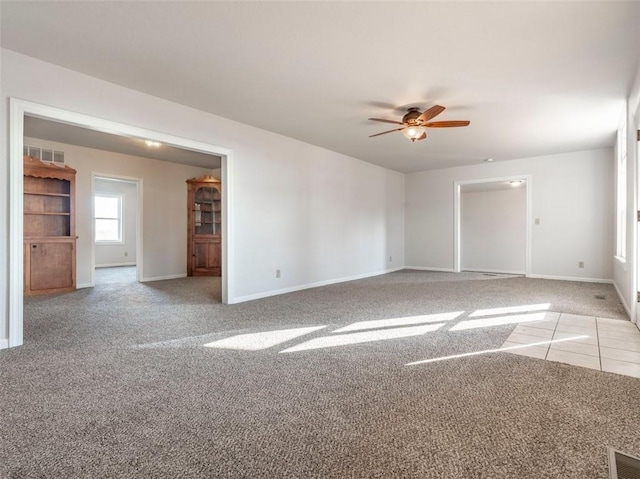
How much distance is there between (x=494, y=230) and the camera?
8422mm

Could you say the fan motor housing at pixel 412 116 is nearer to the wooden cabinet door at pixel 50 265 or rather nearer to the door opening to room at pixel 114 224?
the wooden cabinet door at pixel 50 265

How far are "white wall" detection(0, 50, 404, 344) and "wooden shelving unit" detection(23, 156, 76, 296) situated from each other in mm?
1531

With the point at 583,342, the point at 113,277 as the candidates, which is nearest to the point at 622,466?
the point at 583,342

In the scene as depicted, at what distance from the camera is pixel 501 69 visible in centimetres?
289

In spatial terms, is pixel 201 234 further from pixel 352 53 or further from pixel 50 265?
pixel 352 53

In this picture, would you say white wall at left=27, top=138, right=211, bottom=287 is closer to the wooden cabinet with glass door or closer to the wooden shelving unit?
the wooden cabinet with glass door

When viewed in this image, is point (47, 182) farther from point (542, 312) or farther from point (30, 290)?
point (542, 312)

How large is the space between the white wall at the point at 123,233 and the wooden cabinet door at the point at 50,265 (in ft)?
12.4

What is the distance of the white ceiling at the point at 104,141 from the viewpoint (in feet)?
15.4

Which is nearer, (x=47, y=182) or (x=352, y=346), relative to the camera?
(x=352, y=346)

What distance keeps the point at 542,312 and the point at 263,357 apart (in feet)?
10.5

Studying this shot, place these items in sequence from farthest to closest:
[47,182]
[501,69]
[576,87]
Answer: [47,182] → [576,87] → [501,69]

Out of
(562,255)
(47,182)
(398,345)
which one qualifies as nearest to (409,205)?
(562,255)

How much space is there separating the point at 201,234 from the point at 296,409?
6147 mm
